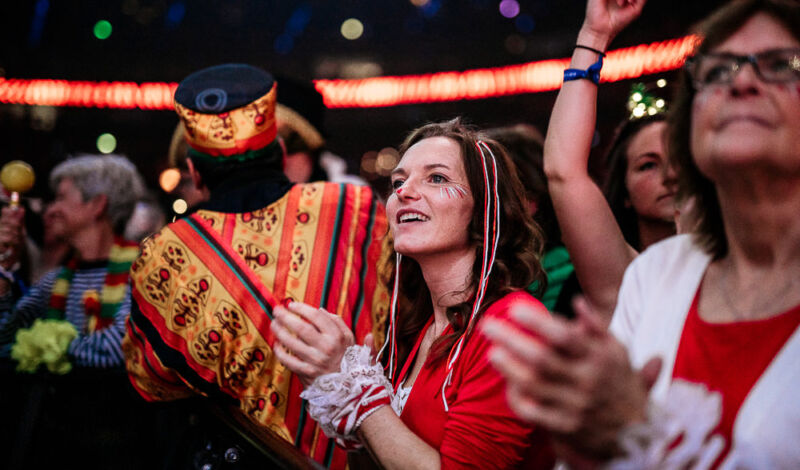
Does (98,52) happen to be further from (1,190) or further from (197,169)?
(197,169)

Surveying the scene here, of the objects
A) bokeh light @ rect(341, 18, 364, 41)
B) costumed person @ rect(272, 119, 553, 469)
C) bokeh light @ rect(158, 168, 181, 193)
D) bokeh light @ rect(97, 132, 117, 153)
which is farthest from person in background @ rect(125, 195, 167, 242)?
bokeh light @ rect(97, 132, 117, 153)

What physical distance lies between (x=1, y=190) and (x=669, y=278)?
3558 mm

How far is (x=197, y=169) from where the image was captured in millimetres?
2311

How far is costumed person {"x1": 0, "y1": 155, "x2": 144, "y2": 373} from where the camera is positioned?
2826 millimetres

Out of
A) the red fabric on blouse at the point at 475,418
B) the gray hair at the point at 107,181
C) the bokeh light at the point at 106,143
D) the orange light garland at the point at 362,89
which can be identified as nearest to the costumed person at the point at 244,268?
the red fabric on blouse at the point at 475,418

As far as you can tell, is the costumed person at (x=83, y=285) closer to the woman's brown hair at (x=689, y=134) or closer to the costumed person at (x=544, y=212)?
the costumed person at (x=544, y=212)

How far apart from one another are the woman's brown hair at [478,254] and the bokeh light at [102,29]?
33.3 feet

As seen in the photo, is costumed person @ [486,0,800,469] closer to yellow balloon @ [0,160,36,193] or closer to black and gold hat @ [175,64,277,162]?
black and gold hat @ [175,64,277,162]

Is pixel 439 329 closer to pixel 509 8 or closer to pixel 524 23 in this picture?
pixel 509 8

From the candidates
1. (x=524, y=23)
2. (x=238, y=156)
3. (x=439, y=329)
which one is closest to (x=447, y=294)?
(x=439, y=329)

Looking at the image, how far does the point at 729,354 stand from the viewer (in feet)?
2.94

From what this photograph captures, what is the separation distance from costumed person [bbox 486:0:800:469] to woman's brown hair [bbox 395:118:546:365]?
560 mm

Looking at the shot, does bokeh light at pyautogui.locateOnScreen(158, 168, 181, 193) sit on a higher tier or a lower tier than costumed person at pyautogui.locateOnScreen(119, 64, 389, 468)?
higher

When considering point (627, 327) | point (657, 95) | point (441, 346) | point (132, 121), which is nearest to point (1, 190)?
point (441, 346)
